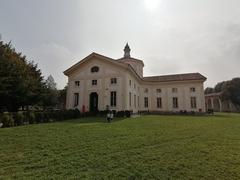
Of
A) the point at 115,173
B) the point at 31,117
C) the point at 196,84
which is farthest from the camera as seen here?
the point at 196,84

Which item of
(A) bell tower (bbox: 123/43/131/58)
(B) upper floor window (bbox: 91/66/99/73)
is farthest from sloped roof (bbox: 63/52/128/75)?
(A) bell tower (bbox: 123/43/131/58)

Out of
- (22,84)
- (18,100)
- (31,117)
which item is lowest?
(31,117)

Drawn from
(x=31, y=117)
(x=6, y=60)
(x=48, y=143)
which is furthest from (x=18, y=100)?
(x=48, y=143)

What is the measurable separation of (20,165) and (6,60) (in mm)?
16091

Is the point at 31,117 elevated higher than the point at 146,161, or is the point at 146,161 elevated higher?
the point at 31,117

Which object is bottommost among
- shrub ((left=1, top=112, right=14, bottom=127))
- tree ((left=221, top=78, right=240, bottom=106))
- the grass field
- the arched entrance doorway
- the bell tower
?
the grass field

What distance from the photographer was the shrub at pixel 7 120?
447 inches

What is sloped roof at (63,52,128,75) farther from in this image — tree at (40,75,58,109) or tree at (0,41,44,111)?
tree at (0,41,44,111)

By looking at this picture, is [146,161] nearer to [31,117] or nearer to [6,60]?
[31,117]

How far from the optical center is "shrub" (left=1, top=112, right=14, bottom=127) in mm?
11355

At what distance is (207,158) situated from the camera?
5.07 m

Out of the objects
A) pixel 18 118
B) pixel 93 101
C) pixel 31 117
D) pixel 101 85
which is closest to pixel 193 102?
pixel 101 85

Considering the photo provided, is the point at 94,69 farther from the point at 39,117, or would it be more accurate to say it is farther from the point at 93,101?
the point at 39,117

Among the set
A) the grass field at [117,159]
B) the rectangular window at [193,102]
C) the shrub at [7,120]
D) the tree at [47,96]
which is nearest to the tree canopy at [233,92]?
the rectangular window at [193,102]
